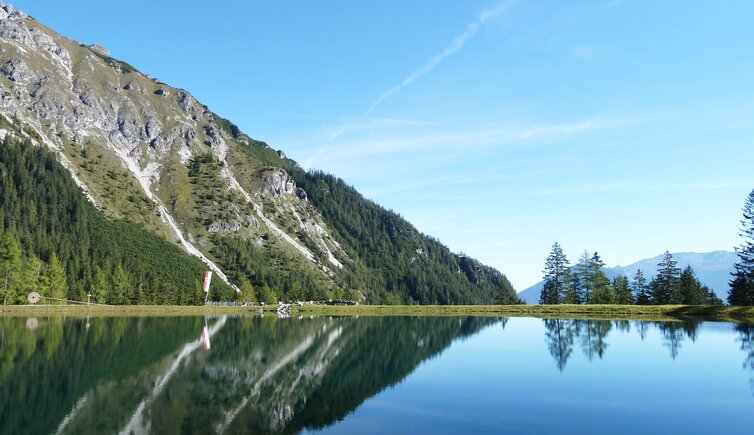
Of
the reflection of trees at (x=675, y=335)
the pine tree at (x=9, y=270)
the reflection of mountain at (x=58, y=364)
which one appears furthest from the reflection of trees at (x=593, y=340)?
the pine tree at (x=9, y=270)

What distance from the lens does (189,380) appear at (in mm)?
33344

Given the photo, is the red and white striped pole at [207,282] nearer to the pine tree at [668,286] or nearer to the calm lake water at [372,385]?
the calm lake water at [372,385]

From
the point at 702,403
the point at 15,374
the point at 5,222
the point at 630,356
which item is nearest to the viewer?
the point at 702,403

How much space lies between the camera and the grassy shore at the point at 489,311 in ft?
322

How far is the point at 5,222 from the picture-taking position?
532ft

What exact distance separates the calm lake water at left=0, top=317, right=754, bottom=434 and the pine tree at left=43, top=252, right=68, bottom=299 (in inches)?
2959

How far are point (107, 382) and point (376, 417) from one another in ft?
60.4

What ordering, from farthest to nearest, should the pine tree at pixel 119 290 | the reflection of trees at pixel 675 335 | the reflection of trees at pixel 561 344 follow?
the pine tree at pixel 119 290 < the reflection of trees at pixel 675 335 < the reflection of trees at pixel 561 344

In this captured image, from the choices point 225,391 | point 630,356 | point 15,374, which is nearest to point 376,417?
point 225,391

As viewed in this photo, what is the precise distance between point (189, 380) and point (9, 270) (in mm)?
106396

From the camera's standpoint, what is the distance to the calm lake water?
914 inches

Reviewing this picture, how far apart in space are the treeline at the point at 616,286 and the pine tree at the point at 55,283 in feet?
424

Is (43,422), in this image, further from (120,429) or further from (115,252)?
(115,252)

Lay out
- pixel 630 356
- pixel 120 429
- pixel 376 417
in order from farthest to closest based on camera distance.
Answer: pixel 630 356, pixel 376 417, pixel 120 429
